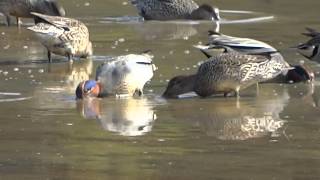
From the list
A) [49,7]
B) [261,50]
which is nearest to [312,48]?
[261,50]

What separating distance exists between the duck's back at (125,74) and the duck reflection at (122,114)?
297 millimetres

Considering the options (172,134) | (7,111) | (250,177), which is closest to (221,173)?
(250,177)

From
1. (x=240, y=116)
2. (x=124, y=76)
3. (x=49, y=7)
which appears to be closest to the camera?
(x=240, y=116)

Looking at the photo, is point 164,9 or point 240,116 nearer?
point 240,116

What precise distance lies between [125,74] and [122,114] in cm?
165

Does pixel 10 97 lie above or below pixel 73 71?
above

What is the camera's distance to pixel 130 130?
8.80 meters

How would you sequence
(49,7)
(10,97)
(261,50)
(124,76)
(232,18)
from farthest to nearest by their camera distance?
1. (232,18)
2. (49,7)
3. (261,50)
4. (124,76)
5. (10,97)

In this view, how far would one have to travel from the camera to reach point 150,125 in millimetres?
9055

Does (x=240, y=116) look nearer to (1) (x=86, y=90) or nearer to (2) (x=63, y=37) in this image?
(1) (x=86, y=90)

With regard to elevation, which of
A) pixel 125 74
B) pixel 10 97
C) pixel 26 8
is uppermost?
pixel 125 74

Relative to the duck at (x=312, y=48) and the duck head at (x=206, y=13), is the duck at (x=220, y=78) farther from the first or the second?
the duck head at (x=206, y=13)

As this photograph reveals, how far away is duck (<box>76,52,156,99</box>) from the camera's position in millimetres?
11125

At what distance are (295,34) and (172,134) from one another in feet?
24.6
